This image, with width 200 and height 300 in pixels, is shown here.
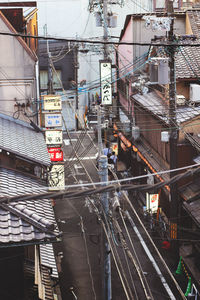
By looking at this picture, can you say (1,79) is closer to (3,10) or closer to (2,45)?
(2,45)

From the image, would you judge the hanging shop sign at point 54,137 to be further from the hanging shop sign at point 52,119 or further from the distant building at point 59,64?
the distant building at point 59,64

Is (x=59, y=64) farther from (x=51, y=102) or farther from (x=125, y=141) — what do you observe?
(x=51, y=102)

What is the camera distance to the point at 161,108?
86.4 feet

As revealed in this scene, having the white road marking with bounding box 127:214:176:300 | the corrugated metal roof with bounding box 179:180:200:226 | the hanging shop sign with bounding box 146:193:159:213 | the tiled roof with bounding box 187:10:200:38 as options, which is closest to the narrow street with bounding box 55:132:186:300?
the white road marking with bounding box 127:214:176:300

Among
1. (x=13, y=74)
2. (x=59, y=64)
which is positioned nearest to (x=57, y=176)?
(x=13, y=74)

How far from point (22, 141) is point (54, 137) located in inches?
300

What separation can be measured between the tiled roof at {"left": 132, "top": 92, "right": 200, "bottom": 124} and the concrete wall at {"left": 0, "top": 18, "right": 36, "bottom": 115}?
8.04m

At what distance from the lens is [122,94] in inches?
1671

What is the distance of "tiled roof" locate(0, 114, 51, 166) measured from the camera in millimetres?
17031

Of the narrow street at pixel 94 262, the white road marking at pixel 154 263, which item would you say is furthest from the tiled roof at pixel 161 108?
the white road marking at pixel 154 263

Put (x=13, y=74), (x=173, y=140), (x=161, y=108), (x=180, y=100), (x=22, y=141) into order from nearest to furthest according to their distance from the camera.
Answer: (x=22, y=141), (x=173, y=140), (x=180, y=100), (x=13, y=74), (x=161, y=108)

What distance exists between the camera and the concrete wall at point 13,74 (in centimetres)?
2495

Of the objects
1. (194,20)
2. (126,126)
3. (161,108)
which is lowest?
(126,126)

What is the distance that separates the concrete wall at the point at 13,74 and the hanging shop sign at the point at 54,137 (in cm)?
248
